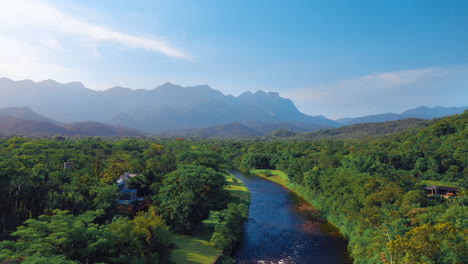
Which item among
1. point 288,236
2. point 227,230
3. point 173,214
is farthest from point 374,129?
point 173,214

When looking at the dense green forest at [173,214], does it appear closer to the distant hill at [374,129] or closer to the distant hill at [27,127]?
the distant hill at [374,129]

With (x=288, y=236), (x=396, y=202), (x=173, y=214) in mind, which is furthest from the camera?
(x=288, y=236)

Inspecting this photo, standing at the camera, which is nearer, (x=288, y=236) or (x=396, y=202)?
(x=396, y=202)

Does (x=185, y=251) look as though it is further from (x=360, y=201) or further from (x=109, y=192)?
(x=360, y=201)

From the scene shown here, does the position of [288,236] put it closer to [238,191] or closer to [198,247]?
[198,247]

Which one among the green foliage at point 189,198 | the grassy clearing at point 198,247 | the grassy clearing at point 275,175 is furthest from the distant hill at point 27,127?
the grassy clearing at point 198,247

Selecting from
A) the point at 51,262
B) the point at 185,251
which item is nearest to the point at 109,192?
the point at 185,251

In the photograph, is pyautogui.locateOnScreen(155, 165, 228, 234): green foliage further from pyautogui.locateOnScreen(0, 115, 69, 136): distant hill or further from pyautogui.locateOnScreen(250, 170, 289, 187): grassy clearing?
pyautogui.locateOnScreen(0, 115, 69, 136): distant hill
